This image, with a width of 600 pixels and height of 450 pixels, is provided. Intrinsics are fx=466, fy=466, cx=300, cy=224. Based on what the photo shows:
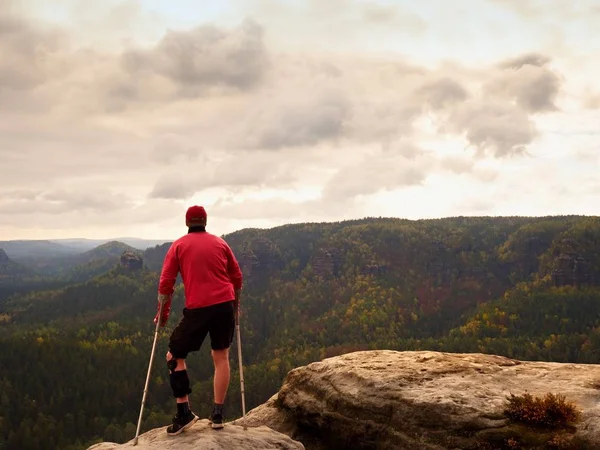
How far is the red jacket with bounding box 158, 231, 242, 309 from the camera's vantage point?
9.90 metres

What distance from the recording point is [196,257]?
9961 millimetres

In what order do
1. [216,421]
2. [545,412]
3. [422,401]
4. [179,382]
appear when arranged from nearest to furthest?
1. [179,382]
2. [216,421]
3. [545,412]
4. [422,401]

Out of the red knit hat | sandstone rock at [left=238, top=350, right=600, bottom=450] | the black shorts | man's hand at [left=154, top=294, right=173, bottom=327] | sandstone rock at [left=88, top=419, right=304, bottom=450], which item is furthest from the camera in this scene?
sandstone rock at [left=238, top=350, right=600, bottom=450]

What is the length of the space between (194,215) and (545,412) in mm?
9497

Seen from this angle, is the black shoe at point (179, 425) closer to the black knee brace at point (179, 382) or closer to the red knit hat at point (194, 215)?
the black knee brace at point (179, 382)

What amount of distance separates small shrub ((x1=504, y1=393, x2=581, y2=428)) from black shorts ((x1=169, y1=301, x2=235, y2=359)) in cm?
739

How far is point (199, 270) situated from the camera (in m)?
9.95

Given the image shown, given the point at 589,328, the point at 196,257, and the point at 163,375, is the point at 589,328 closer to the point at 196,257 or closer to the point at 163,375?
the point at 163,375

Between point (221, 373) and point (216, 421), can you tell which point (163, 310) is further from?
point (216, 421)

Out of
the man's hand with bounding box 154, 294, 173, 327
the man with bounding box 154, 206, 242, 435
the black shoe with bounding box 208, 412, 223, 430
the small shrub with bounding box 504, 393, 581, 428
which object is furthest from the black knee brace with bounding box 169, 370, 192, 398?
the small shrub with bounding box 504, 393, 581, 428

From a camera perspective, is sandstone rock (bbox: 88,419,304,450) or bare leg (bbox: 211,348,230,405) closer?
sandstone rock (bbox: 88,419,304,450)

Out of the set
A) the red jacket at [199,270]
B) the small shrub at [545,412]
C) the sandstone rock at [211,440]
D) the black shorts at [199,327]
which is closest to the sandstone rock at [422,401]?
the small shrub at [545,412]

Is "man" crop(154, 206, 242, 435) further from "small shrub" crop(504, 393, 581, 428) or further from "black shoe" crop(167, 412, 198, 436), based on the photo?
"small shrub" crop(504, 393, 581, 428)

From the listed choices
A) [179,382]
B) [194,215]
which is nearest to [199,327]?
[179,382]
